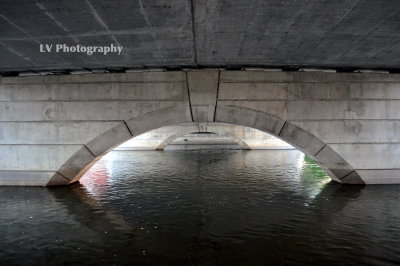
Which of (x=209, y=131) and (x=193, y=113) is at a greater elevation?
(x=193, y=113)

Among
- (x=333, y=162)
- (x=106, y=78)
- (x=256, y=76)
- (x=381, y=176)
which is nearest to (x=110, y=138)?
(x=106, y=78)

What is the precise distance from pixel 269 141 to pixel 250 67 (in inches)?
802

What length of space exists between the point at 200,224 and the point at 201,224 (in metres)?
0.02

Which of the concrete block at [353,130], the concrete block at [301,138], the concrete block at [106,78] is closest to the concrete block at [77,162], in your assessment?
the concrete block at [106,78]

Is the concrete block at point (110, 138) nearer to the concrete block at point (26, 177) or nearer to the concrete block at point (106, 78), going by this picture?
the concrete block at point (106, 78)

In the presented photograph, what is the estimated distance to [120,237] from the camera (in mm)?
5504

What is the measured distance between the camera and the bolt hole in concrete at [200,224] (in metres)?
4.71

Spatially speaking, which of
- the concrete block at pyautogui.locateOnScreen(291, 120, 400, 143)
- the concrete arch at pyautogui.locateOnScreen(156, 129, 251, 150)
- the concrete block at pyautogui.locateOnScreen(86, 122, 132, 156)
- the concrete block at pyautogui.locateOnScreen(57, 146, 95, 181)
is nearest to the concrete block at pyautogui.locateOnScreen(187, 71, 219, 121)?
the concrete block at pyautogui.locateOnScreen(86, 122, 132, 156)

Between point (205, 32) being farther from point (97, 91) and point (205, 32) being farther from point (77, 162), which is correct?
point (77, 162)

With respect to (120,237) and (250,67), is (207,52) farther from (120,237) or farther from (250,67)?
(120,237)

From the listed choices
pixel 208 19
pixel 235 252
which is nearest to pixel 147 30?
pixel 208 19

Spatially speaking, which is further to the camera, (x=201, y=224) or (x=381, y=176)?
(x=381, y=176)

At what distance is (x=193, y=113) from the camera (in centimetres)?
886

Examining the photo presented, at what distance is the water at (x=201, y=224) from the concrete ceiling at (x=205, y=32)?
401 centimetres
